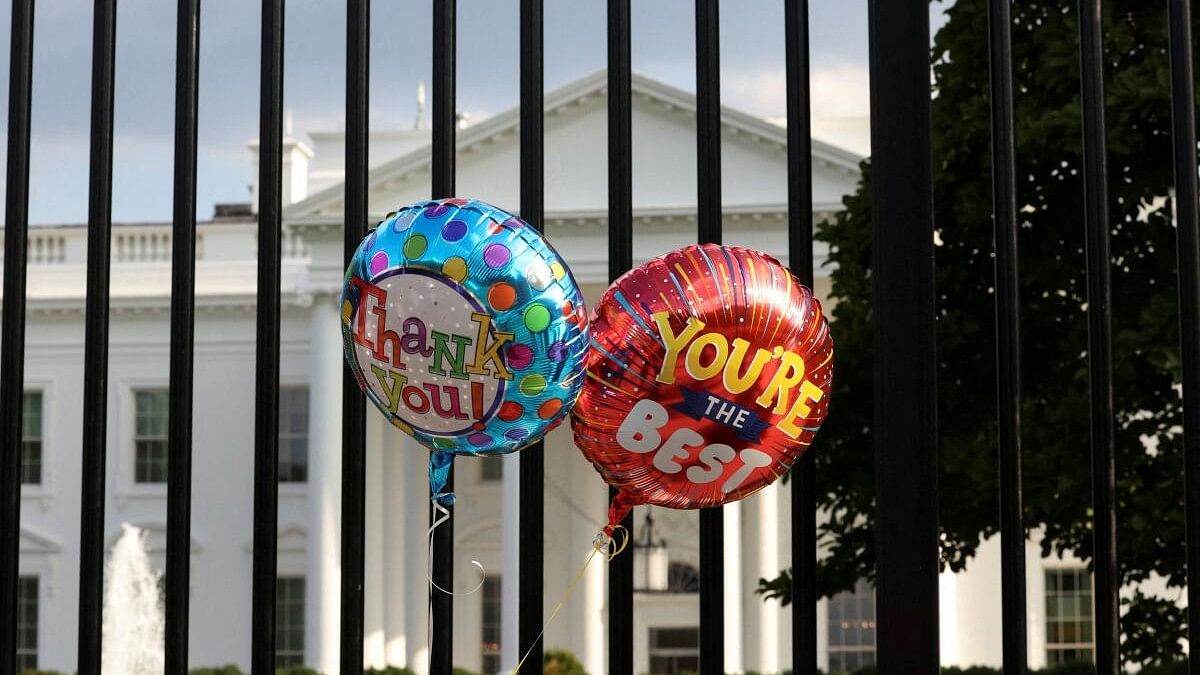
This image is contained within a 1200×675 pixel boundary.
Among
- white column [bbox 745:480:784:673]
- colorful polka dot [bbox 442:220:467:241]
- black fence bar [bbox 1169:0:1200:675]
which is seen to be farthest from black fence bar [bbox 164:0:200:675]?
white column [bbox 745:480:784:673]

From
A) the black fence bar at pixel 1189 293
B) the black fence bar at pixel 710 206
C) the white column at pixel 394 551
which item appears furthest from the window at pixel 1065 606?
the black fence bar at pixel 710 206

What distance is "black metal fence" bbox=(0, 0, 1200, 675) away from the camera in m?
2.07

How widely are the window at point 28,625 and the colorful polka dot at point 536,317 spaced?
19.3 m

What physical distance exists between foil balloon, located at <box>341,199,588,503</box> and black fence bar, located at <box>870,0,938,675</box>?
1.62ft

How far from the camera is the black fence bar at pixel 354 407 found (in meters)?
2.06

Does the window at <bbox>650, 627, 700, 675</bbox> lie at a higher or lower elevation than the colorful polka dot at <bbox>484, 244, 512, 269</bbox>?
lower

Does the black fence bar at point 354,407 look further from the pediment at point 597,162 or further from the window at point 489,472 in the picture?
the window at point 489,472

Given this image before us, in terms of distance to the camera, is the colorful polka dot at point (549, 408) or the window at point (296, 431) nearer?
the colorful polka dot at point (549, 408)

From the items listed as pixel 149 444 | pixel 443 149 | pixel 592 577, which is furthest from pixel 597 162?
pixel 443 149

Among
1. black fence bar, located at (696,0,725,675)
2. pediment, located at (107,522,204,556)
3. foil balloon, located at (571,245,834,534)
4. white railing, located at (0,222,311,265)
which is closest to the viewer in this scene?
foil balloon, located at (571,245,834,534)

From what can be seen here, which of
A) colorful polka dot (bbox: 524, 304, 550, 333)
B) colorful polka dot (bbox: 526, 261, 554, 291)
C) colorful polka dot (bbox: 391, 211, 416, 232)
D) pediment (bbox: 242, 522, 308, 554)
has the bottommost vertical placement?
pediment (bbox: 242, 522, 308, 554)

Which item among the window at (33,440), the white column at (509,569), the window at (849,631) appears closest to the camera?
the white column at (509,569)

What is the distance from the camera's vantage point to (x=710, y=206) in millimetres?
2107

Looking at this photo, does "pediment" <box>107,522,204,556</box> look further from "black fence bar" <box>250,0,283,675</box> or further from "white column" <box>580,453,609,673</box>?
"black fence bar" <box>250,0,283,675</box>
